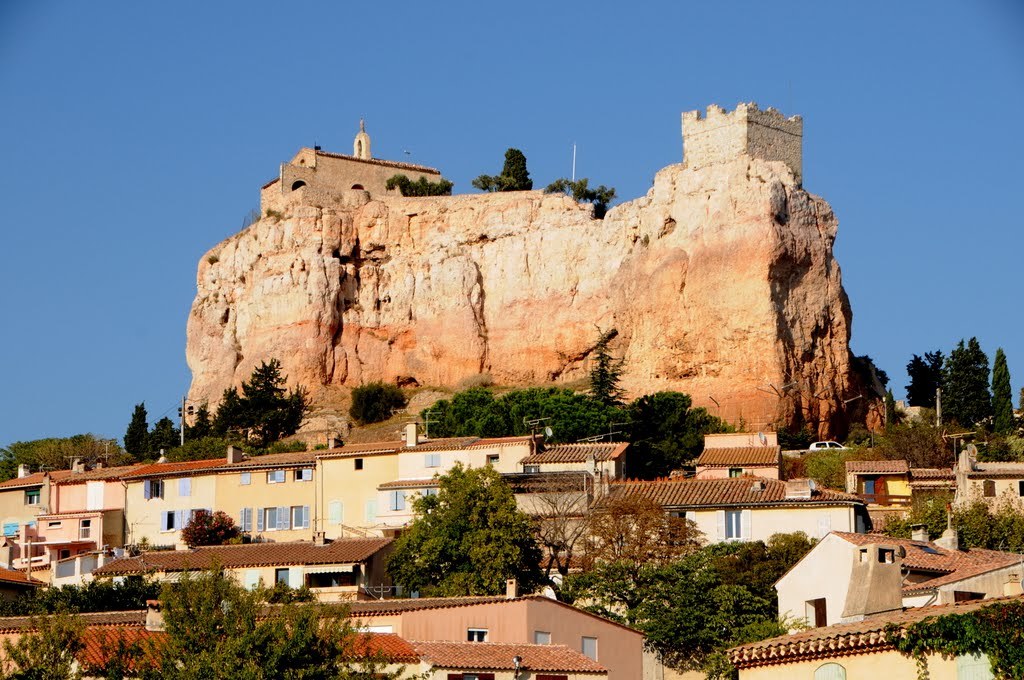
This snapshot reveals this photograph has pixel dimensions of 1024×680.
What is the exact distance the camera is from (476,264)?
341 ft

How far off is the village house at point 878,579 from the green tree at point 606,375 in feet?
122

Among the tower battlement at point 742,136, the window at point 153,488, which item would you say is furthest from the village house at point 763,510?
the tower battlement at point 742,136

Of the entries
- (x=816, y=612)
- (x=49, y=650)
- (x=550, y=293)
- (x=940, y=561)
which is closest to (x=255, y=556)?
(x=49, y=650)

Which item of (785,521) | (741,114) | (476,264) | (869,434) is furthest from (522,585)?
(476,264)

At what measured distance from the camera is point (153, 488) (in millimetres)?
66812

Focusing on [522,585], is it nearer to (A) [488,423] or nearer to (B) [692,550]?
(B) [692,550]

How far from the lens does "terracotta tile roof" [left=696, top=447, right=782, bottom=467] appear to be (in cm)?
6231

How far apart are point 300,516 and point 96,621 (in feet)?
78.7

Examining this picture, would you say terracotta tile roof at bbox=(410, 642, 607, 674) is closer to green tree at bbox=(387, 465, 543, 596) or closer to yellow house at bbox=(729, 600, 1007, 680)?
yellow house at bbox=(729, 600, 1007, 680)

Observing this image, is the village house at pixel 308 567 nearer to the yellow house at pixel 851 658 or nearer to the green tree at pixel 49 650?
the green tree at pixel 49 650

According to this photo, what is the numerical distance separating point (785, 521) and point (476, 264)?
53.4 meters

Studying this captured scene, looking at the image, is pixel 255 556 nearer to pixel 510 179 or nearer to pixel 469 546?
pixel 469 546

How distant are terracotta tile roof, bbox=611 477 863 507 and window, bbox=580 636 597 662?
1388 centimetres

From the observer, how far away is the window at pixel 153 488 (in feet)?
219
